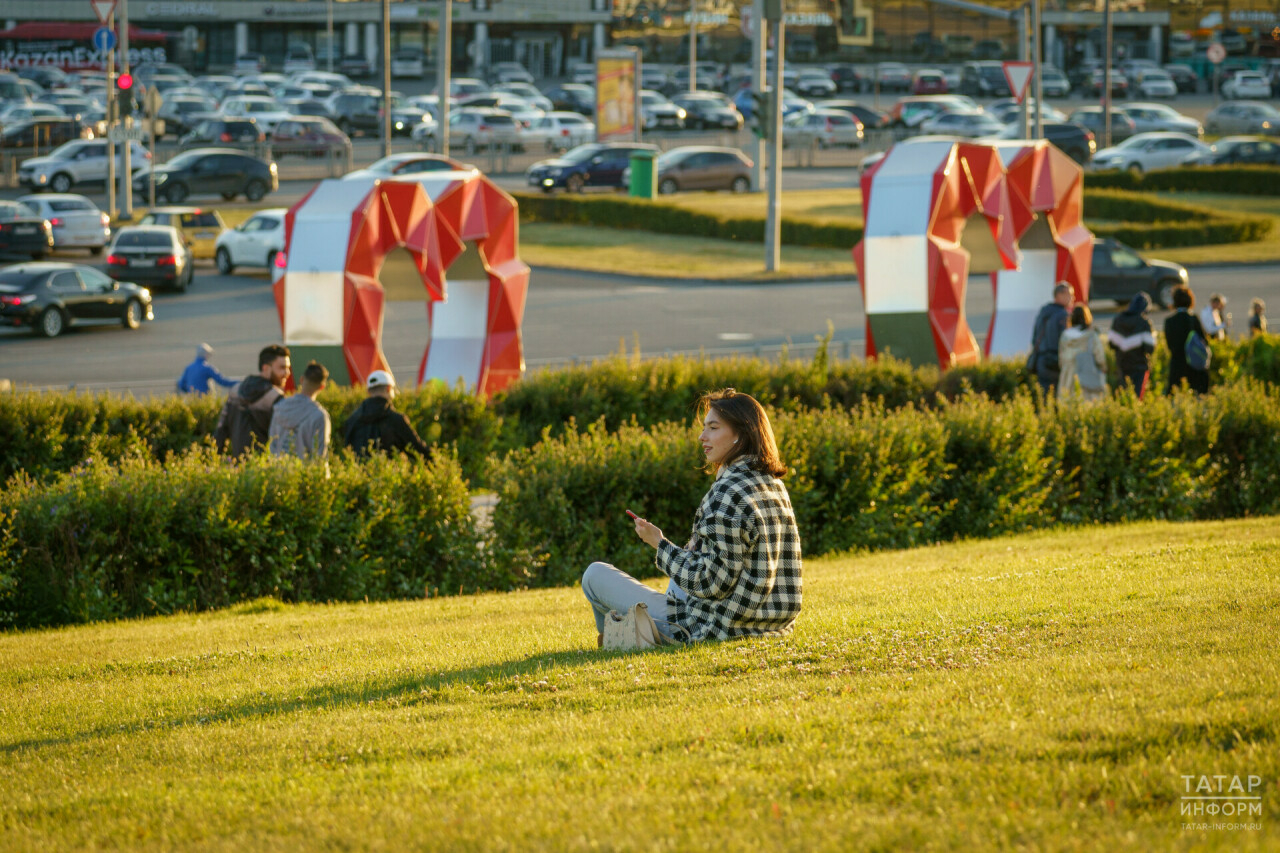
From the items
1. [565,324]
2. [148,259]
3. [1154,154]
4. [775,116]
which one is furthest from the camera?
[1154,154]

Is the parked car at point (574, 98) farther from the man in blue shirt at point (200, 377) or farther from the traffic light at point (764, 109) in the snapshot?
the man in blue shirt at point (200, 377)

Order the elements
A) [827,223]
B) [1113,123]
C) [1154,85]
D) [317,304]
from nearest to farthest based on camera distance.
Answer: [317,304], [827,223], [1113,123], [1154,85]

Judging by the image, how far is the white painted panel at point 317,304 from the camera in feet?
56.3

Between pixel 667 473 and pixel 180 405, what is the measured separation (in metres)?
5.85

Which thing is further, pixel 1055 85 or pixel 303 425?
pixel 1055 85

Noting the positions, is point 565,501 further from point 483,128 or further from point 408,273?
point 483,128

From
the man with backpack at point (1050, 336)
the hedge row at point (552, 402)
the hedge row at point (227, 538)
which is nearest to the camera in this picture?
the hedge row at point (227, 538)

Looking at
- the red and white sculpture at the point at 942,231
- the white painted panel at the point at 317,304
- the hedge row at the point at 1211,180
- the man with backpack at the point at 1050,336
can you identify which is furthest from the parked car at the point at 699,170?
the man with backpack at the point at 1050,336

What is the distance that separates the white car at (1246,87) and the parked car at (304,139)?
47.3 metres

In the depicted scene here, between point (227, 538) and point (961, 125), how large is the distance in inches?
2023

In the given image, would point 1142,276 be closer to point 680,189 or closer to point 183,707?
point 680,189

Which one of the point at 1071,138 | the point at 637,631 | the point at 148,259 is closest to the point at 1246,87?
the point at 1071,138

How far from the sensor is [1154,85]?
77.4 m

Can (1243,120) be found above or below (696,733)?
above
